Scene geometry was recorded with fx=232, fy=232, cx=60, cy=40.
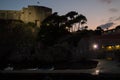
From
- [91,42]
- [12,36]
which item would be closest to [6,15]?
[12,36]

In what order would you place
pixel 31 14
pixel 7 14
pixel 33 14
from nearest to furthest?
pixel 7 14 < pixel 31 14 < pixel 33 14

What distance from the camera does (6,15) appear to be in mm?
68250

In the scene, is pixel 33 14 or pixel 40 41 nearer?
pixel 40 41

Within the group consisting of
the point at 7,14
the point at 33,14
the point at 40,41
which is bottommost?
the point at 40,41

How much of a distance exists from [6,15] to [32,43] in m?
15.9

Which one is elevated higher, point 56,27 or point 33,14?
point 33,14

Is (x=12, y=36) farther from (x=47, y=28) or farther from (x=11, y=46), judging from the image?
(x=47, y=28)

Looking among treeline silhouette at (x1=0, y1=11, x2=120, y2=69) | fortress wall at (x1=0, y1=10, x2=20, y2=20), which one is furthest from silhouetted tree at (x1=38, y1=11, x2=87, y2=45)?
fortress wall at (x1=0, y1=10, x2=20, y2=20)

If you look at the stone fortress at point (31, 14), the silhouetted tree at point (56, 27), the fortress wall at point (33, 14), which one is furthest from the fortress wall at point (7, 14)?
the silhouetted tree at point (56, 27)

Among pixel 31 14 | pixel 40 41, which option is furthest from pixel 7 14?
pixel 40 41

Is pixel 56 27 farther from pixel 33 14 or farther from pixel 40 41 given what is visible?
pixel 33 14

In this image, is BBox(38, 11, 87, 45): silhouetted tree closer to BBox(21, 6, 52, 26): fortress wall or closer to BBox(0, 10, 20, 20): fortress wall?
BBox(21, 6, 52, 26): fortress wall

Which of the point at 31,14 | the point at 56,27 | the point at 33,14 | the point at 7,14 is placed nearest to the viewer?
the point at 56,27
